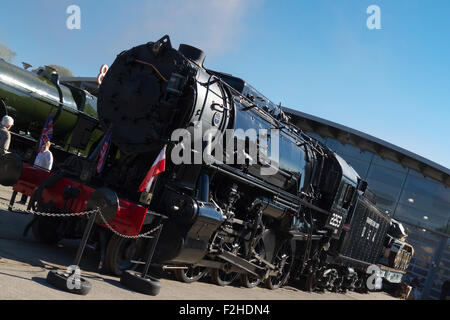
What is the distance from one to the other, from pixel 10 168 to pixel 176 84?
270 centimetres

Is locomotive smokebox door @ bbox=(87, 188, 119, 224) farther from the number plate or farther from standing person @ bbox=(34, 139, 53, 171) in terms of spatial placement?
the number plate

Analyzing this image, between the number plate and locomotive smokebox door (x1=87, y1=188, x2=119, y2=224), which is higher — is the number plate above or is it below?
above

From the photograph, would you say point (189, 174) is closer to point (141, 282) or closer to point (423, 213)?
point (141, 282)

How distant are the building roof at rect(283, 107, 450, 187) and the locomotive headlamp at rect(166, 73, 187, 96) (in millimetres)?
22495

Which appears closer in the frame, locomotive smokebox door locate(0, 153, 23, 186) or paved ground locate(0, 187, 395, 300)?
paved ground locate(0, 187, 395, 300)

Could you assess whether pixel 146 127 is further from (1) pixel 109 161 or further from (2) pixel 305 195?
(2) pixel 305 195

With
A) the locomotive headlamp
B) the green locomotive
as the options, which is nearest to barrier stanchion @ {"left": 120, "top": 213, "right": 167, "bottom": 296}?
the locomotive headlamp

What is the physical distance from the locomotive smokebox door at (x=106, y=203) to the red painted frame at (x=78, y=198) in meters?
0.21

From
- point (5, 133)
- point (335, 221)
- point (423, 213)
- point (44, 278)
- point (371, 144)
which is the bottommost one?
point (44, 278)

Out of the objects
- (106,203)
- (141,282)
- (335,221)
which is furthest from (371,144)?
(106,203)

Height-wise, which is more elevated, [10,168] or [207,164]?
[207,164]

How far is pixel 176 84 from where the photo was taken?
6602mm

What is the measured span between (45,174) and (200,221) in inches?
102

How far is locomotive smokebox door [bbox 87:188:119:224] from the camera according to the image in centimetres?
575
